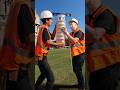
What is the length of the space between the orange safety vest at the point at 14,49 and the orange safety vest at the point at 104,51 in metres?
0.68

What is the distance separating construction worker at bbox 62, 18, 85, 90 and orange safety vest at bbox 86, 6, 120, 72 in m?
0.09

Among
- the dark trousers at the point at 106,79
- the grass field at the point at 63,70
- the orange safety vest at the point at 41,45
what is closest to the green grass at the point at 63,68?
the grass field at the point at 63,70

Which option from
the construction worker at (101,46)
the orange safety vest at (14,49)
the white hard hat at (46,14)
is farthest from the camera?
the orange safety vest at (14,49)

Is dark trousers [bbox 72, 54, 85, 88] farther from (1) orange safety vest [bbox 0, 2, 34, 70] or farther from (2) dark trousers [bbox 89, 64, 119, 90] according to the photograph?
(1) orange safety vest [bbox 0, 2, 34, 70]

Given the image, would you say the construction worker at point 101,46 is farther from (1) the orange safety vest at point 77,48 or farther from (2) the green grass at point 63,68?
(2) the green grass at point 63,68

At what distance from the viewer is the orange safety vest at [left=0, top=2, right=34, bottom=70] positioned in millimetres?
6891

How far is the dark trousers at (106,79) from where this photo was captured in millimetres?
6680

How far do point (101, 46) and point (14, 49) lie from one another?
982 mm

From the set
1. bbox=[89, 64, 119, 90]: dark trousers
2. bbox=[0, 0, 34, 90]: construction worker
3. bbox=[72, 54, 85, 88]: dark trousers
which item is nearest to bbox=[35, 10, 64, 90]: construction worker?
bbox=[0, 0, 34, 90]: construction worker

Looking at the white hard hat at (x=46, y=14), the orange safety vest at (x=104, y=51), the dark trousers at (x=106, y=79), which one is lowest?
the dark trousers at (x=106, y=79)


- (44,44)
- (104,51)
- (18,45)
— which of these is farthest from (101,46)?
(18,45)

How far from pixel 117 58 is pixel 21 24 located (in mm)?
1121

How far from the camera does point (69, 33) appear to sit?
6.80 meters

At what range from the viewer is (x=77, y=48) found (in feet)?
22.2
